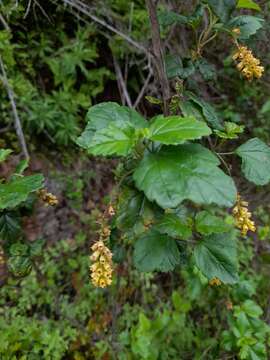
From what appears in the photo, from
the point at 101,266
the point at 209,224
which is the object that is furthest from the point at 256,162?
the point at 101,266

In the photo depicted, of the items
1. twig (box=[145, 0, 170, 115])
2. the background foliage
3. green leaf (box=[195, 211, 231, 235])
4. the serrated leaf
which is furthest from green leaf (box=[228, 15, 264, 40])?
the background foliage

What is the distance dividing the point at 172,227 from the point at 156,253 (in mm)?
105

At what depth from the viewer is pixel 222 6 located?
89cm

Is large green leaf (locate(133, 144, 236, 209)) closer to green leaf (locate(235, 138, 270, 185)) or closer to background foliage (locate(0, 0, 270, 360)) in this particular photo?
green leaf (locate(235, 138, 270, 185))

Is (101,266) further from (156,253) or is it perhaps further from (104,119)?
(104,119)

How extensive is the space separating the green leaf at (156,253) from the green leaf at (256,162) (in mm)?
259

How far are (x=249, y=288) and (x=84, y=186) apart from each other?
1295 mm

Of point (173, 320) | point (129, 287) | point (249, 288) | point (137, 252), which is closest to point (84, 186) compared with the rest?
point (129, 287)

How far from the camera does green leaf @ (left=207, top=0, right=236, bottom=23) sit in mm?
888

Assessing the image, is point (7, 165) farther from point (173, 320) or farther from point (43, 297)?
point (173, 320)

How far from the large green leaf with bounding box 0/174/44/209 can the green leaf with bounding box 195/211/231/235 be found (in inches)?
16.6

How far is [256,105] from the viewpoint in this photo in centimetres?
303

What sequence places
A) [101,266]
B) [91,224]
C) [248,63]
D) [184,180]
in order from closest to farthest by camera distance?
1. [184,180]
2. [101,266]
3. [248,63]
4. [91,224]

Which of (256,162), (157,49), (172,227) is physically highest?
(157,49)
